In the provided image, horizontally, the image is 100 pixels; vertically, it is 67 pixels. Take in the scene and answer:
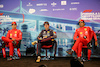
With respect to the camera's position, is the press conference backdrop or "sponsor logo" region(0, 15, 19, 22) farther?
"sponsor logo" region(0, 15, 19, 22)

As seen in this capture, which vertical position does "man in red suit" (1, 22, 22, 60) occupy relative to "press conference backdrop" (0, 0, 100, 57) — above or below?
below

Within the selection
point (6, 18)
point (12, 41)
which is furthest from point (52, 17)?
point (6, 18)

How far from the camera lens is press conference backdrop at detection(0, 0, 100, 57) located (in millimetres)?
3220

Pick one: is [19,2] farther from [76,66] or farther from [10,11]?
[76,66]

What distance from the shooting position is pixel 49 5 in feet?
11.1

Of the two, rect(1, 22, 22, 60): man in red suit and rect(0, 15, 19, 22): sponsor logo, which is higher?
→ rect(0, 15, 19, 22): sponsor logo

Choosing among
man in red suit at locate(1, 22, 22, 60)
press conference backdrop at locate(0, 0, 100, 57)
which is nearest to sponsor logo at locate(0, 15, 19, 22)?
press conference backdrop at locate(0, 0, 100, 57)

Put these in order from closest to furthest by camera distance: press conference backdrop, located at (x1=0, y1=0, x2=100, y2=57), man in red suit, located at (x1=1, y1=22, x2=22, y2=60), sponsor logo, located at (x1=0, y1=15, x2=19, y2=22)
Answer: man in red suit, located at (x1=1, y1=22, x2=22, y2=60)
press conference backdrop, located at (x1=0, y1=0, x2=100, y2=57)
sponsor logo, located at (x1=0, y1=15, x2=19, y2=22)

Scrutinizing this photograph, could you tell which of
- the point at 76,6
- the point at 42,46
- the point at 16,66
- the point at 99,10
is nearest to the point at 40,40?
the point at 42,46

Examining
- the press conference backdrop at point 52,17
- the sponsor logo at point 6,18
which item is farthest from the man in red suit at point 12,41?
the sponsor logo at point 6,18

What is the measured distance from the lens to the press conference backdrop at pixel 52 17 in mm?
3220

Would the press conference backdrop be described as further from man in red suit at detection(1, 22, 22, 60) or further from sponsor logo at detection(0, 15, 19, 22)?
man in red suit at detection(1, 22, 22, 60)

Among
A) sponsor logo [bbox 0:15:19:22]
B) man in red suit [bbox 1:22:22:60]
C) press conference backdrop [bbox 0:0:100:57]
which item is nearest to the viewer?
man in red suit [bbox 1:22:22:60]

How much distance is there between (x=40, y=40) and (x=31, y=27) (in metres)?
0.97
